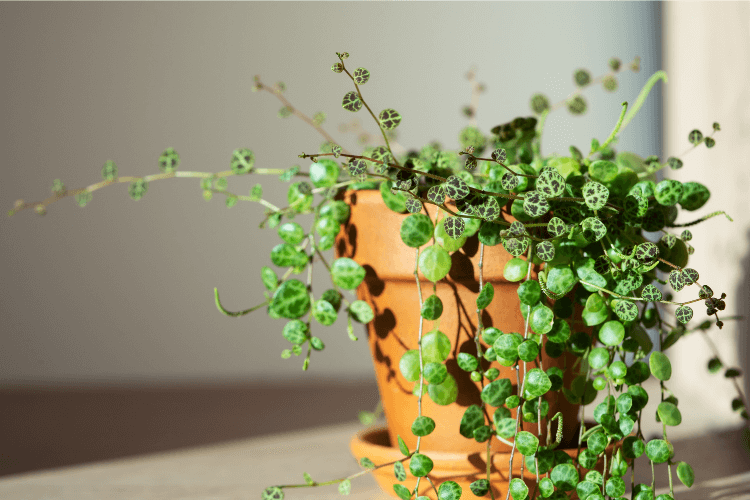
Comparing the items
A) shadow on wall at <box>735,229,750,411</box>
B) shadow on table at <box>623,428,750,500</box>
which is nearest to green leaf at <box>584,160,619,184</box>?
shadow on table at <box>623,428,750,500</box>

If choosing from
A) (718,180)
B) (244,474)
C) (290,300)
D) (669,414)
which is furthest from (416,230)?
(718,180)

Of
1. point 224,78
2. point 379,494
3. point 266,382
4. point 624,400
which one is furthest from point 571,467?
point 224,78

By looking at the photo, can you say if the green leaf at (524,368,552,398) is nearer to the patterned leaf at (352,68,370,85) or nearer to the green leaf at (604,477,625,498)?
the green leaf at (604,477,625,498)

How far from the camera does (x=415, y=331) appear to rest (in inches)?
22.3

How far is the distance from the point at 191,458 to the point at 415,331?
0.50 meters

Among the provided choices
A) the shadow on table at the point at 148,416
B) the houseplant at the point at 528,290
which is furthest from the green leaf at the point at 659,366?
the shadow on table at the point at 148,416

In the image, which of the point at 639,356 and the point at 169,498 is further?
the point at 169,498

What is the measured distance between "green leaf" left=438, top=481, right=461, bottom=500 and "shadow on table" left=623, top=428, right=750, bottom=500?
309 mm

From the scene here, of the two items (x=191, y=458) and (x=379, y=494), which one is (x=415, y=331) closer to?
(x=379, y=494)

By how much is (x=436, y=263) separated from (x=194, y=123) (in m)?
1.37

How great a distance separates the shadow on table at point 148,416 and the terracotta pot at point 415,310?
0.52 m

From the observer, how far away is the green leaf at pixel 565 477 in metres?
0.49

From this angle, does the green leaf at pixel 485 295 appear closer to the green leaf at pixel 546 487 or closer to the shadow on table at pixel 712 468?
the green leaf at pixel 546 487

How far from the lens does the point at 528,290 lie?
476 mm
